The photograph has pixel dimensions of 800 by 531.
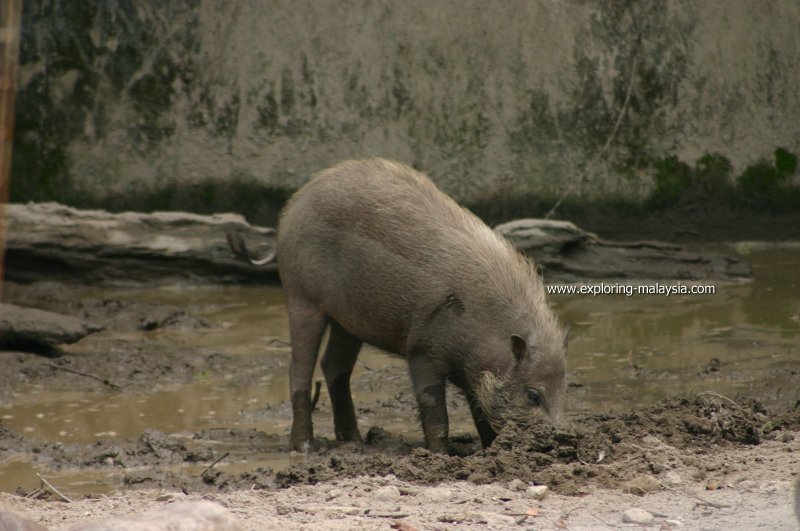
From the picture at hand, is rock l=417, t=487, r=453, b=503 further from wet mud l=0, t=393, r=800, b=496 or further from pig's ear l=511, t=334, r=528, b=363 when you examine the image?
pig's ear l=511, t=334, r=528, b=363

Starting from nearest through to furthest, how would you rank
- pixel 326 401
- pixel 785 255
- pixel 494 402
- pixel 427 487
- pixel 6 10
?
pixel 6 10 < pixel 427 487 < pixel 494 402 < pixel 326 401 < pixel 785 255

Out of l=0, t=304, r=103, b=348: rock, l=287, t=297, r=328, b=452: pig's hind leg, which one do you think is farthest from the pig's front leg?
l=0, t=304, r=103, b=348: rock

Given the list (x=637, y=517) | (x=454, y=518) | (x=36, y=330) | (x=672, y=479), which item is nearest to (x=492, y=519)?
(x=454, y=518)

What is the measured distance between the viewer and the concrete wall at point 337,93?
11.1m

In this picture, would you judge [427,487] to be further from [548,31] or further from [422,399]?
[548,31]

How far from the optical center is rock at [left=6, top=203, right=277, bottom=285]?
9992mm

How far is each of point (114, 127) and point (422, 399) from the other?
256 inches

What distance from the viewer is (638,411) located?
5770mm

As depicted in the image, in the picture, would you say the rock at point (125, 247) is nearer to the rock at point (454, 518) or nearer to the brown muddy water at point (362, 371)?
the brown muddy water at point (362, 371)

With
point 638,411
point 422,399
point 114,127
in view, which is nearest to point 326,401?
point 422,399

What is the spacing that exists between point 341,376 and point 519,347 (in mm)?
1196

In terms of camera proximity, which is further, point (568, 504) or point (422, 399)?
point (422, 399)

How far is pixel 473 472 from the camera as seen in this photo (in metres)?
4.94

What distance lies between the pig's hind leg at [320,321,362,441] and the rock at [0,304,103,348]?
212 centimetres
